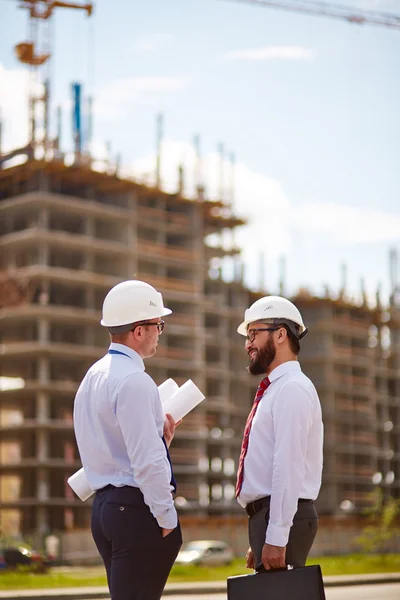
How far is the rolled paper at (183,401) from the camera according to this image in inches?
209

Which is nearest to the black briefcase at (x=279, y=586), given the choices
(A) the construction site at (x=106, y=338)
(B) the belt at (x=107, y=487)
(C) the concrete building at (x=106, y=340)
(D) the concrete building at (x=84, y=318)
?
(B) the belt at (x=107, y=487)

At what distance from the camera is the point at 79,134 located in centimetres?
8631

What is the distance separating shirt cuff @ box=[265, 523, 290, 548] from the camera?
518 centimetres

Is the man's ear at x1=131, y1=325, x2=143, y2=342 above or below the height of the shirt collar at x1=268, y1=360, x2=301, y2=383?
above

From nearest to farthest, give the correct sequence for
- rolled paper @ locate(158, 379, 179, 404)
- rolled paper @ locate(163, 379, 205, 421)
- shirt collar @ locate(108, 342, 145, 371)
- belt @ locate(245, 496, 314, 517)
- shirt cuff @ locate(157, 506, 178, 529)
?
1. shirt cuff @ locate(157, 506, 178, 529)
2. shirt collar @ locate(108, 342, 145, 371)
3. rolled paper @ locate(163, 379, 205, 421)
4. belt @ locate(245, 496, 314, 517)
5. rolled paper @ locate(158, 379, 179, 404)

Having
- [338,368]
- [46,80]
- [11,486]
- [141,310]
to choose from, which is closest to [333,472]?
[338,368]

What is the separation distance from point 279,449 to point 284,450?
0.08 feet

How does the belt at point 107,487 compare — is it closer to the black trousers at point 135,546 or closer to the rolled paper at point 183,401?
the black trousers at point 135,546

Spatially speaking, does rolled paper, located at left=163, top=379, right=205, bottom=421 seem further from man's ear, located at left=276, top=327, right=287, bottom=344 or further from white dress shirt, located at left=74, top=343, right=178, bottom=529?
man's ear, located at left=276, top=327, right=287, bottom=344

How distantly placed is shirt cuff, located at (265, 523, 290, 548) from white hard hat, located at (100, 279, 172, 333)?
112 cm

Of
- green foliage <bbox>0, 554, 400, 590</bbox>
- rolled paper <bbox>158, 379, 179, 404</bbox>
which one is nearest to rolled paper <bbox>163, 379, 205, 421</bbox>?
rolled paper <bbox>158, 379, 179, 404</bbox>

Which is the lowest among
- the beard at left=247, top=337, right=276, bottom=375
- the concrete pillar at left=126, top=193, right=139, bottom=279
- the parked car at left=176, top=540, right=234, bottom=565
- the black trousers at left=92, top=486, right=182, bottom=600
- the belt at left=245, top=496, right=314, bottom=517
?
the parked car at left=176, top=540, right=234, bottom=565

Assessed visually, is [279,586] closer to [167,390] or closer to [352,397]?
[167,390]

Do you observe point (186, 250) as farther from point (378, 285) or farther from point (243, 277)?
point (378, 285)
